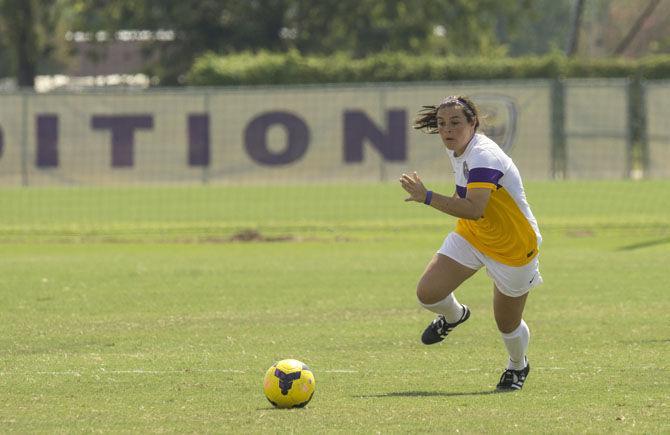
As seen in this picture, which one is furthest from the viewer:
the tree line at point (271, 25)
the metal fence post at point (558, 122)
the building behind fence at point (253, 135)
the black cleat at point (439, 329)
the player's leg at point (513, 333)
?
the tree line at point (271, 25)

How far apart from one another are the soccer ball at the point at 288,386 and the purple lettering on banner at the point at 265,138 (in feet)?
69.2

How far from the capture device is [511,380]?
9.24 meters

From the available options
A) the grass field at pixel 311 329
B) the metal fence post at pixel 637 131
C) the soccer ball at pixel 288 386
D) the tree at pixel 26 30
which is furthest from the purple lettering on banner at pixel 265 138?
the tree at pixel 26 30

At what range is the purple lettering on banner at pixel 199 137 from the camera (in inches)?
1164

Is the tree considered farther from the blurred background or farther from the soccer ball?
the soccer ball

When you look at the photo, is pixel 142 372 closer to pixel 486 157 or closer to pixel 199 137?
pixel 486 157

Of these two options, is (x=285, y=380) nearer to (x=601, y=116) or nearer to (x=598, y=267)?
(x=598, y=267)

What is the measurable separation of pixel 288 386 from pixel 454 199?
167 cm

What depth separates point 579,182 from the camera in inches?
1202

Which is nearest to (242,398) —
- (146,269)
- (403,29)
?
(146,269)

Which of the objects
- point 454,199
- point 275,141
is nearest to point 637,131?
point 275,141

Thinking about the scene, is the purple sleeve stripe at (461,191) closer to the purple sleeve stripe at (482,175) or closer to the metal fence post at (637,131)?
the purple sleeve stripe at (482,175)

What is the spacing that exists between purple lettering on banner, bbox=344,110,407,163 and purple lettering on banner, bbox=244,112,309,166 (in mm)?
955

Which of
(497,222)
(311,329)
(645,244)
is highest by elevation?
(497,222)
